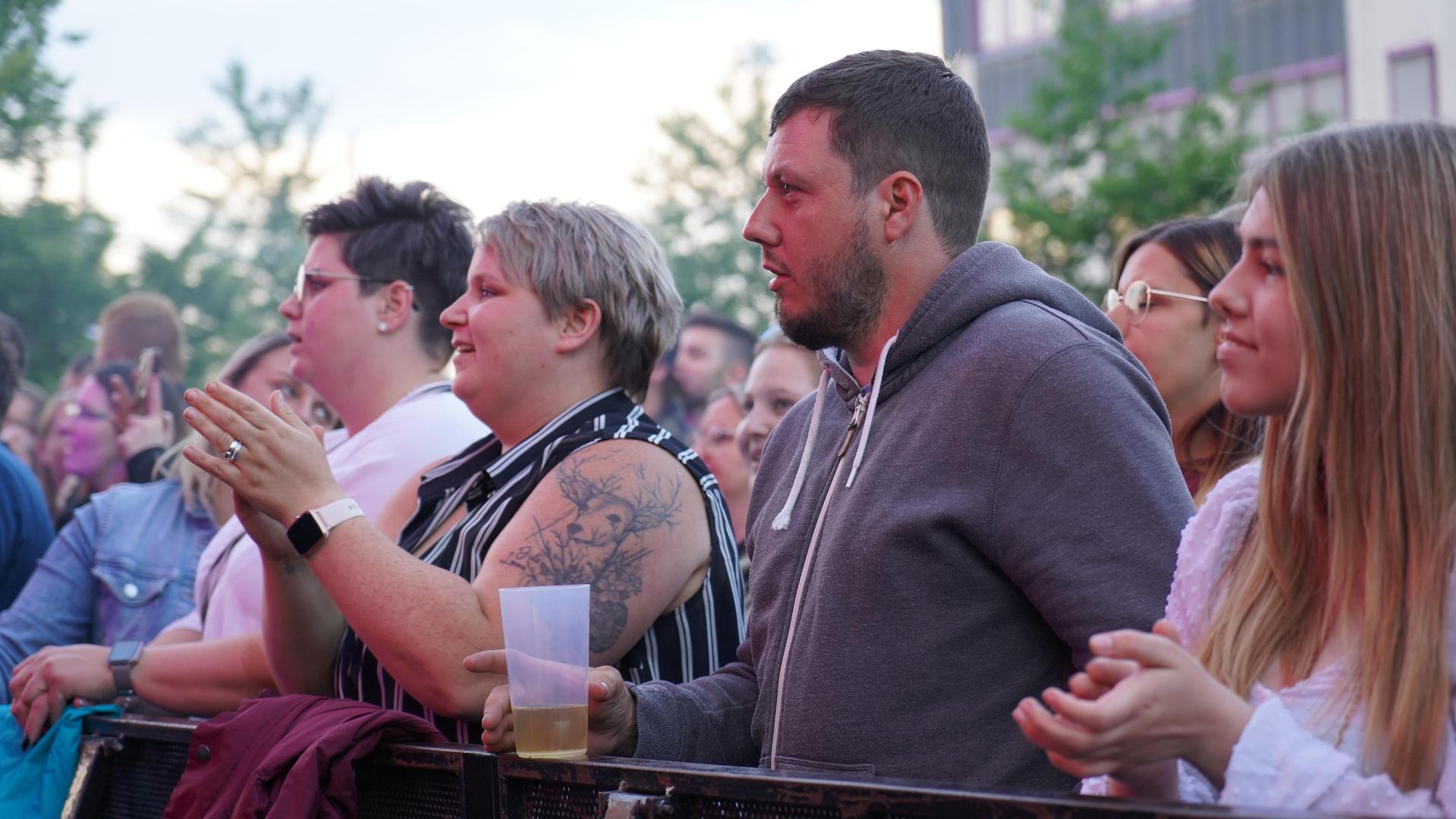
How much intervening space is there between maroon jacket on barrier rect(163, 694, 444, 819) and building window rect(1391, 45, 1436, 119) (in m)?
25.2

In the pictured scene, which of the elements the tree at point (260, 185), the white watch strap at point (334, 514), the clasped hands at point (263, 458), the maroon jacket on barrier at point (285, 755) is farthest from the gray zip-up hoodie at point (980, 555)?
the tree at point (260, 185)

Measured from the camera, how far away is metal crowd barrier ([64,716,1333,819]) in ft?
5.26

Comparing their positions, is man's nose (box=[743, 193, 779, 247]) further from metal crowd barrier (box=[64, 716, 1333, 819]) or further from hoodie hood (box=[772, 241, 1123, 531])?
metal crowd barrier (box=[64, 716, 1333, 819])

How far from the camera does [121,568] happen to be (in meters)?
4.65

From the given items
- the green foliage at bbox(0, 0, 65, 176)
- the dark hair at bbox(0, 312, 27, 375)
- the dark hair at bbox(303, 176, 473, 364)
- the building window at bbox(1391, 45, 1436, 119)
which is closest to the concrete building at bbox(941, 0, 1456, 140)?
the building window at bbox(1391, 45, 1436, 119)

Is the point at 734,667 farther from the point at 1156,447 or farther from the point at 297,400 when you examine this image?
the point at 297,400

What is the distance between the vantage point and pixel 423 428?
12.6ft

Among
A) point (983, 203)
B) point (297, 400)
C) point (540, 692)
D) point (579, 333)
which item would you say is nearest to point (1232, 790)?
point (540, 692)

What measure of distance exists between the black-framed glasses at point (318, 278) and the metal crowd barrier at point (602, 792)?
4.73ft

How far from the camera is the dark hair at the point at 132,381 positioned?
6.09m

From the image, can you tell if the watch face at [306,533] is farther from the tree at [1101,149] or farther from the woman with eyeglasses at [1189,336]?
the tree at [1101,149]

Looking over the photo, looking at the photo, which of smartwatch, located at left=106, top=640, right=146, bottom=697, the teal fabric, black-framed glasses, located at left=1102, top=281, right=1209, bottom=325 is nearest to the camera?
the teal fabric

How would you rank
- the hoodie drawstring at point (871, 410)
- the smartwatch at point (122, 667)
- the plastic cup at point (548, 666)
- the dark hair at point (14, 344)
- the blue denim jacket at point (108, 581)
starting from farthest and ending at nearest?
the dark hair at point (14, 344) < the blue denim jacket at point (108, 581) < the smartwatch at point (122, 667) < the hoodie drawstring at point (871, 410) < the plastic cup at point (548, 666)

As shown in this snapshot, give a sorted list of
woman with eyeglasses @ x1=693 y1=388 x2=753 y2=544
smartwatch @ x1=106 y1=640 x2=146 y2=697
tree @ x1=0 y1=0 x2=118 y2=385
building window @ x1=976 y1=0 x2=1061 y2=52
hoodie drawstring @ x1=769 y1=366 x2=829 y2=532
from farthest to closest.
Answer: building window @ x1=976 y1=0 x2=1061 y2=52 < tree @ x1=0 y1=0 x2=118 y2=385 < woman with eyeglasses @ x1=693 y1=388 x2=753 y2=544 < smartwatch @ x1=106 y1=640 x2=146 y2=697 < hoodie drawstring @ x1=769 y1=366 x2=829 y2=532
